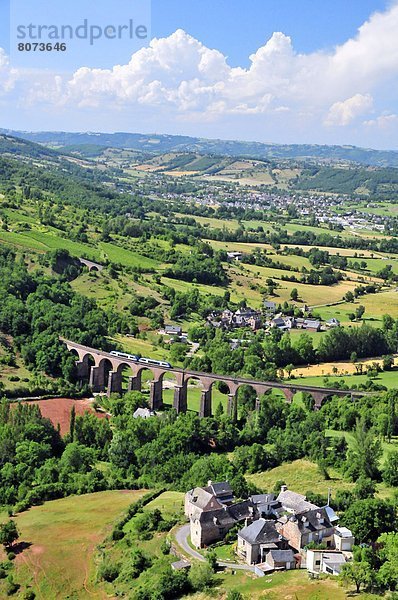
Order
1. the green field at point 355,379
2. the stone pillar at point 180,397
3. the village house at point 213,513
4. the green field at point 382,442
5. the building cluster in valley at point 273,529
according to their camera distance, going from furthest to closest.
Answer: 1. the green field at point 355,379
2. the stone pillar at point 180,397
3. the green field at point 382,442
4. the village house at point 213,513
5. the building cluster in valley at point 273,529

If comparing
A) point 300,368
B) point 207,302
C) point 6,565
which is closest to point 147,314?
point 207,302

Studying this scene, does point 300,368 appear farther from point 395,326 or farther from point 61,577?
point 61,577

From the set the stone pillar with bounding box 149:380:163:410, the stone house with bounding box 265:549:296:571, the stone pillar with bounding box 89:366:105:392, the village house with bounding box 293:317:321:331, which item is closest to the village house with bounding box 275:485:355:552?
the stone house with bounding box 265:549:296:571

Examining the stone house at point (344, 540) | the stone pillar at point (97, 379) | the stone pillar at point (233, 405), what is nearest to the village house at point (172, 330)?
the stone pillar at point (97, 379)

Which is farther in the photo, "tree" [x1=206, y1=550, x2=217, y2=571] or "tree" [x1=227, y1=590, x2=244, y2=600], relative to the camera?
"tree" [x1=206, y1=550, x2=217, y2=571]

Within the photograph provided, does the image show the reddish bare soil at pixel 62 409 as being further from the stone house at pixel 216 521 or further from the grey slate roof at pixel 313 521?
the grey slate roof at pixel 313 521

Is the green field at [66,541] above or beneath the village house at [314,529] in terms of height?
beneath

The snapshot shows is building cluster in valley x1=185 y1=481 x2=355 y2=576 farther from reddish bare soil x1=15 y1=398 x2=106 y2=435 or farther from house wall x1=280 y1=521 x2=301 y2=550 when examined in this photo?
reddish bare soil x1=15 y1=398 x2=106 y2=435

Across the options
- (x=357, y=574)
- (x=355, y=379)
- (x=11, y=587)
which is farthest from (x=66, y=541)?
(x=355, y=379)
